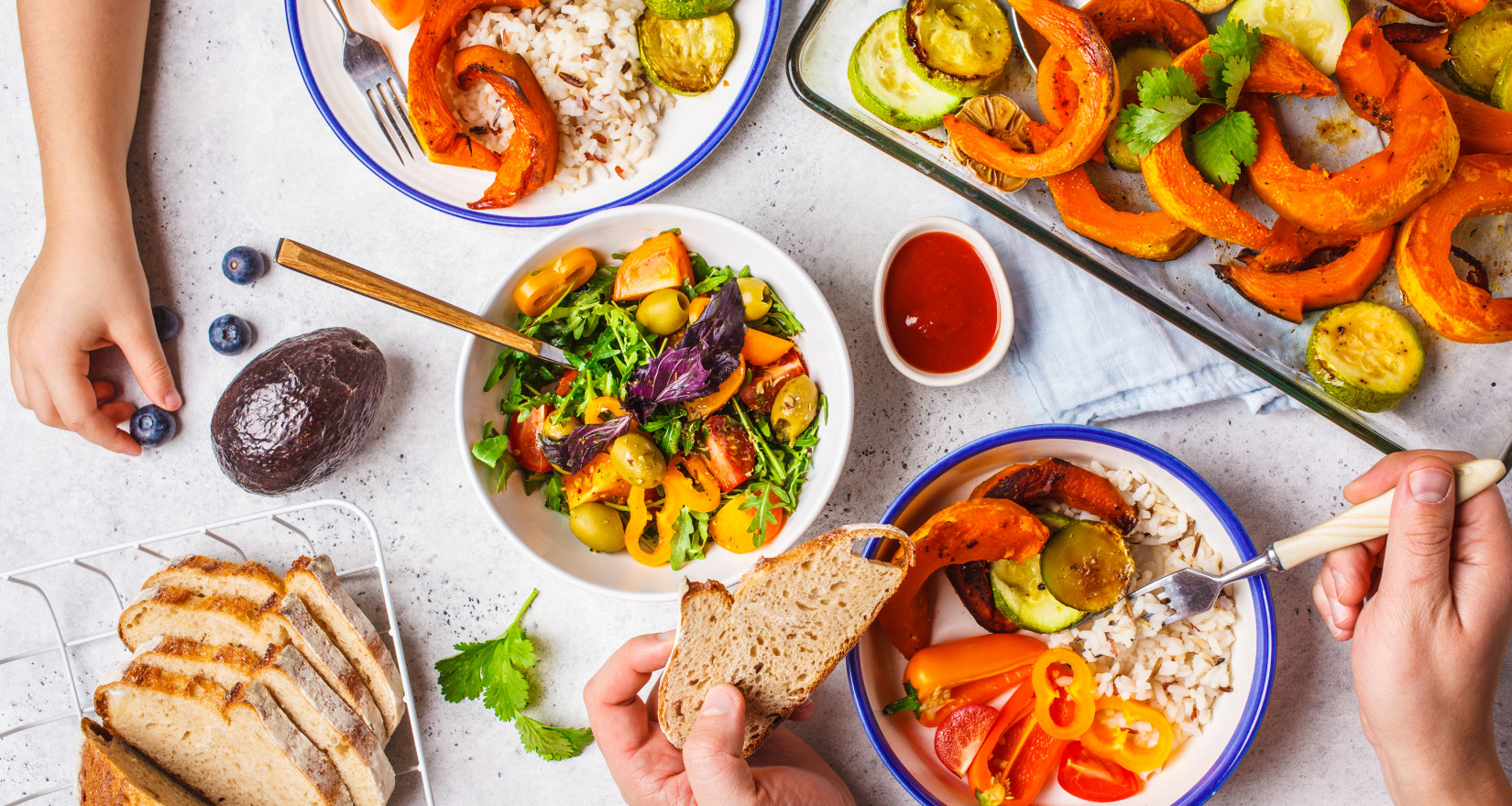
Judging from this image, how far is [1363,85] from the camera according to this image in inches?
58.4

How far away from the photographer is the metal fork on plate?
1.76 meters

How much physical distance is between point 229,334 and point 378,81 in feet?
2.30

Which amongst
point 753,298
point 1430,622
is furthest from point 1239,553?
point 753,298

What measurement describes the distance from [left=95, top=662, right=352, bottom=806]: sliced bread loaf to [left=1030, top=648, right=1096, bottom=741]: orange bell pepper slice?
1.54m

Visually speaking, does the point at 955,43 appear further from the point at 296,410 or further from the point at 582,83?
the point at 296,410

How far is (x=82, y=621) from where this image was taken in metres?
2.02

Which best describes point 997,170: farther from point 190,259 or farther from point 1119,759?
point 190,259

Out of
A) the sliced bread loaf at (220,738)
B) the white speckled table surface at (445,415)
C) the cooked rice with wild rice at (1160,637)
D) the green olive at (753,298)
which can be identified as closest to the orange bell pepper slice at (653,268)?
the green olive at (753,298)

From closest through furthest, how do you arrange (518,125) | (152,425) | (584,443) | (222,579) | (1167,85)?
(1167,85), (584,443), (518,125), (222,579), (152,425)

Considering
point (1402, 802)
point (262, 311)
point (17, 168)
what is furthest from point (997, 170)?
point (17, 168)

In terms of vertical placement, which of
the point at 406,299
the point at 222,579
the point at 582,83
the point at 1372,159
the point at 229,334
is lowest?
the point at 222,579

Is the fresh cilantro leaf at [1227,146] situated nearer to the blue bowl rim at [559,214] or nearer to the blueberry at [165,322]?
the blue bowl rim at [559,214]

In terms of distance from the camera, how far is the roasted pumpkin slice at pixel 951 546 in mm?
1587

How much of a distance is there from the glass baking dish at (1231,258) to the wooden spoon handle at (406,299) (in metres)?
0.73
